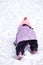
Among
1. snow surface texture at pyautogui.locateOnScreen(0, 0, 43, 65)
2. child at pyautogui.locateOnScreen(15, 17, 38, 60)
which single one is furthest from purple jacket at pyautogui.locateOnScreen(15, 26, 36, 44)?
snow surface texture at pyautogui.locateOnScreen(0, 0, 43, 65)

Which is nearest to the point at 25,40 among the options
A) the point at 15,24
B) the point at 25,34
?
the point at 25,34

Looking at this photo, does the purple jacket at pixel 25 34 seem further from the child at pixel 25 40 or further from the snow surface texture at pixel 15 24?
the snow surface texture at pixel 15 24

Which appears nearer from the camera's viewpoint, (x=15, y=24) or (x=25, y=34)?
(x=25, y=34)

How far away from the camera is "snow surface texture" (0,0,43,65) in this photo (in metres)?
2.27

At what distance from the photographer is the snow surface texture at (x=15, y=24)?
89.5 inches

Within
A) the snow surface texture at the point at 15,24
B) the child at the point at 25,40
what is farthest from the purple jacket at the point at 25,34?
the snow surface texture at the point at 15,24

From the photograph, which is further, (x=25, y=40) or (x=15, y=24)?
(x=15, y=24)

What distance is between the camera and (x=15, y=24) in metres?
3.20

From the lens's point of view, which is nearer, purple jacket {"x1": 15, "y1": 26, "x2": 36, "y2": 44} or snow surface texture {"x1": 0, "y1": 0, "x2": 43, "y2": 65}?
snow surface texture {"x1": 0, "y1": 0, "x2": 43, "y2": 65}

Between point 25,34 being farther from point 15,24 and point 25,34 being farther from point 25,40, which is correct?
point 15,24

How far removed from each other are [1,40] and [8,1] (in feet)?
4.69

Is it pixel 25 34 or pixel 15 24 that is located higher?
pixel 15 24

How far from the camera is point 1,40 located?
→ 271 centimetres

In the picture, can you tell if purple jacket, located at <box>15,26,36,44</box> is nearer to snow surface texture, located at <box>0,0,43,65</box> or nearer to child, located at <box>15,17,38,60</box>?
child, located at <box>15,17,38,60</box>
